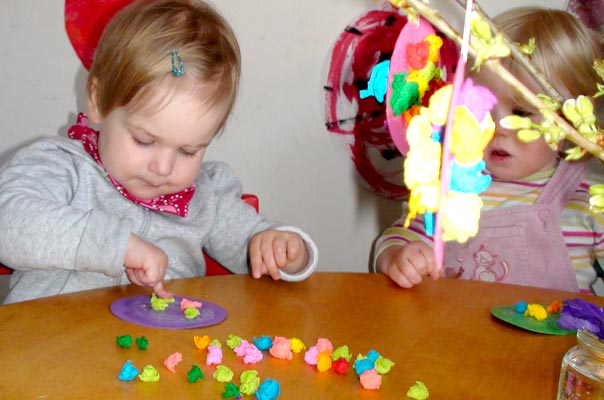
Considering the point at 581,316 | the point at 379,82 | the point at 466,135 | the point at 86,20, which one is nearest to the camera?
the point at 466,135

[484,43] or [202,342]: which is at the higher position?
[484,43]

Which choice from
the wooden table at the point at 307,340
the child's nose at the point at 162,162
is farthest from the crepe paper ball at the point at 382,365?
the child's nose at the point at 162,162

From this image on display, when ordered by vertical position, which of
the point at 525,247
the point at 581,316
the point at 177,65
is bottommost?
the point at 525,247

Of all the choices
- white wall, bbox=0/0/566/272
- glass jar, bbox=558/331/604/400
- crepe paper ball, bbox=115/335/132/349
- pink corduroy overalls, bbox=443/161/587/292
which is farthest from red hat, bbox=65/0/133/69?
glass jar, bbox=558/331/604/400

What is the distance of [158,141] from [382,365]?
50 centimetres

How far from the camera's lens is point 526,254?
4.16ft

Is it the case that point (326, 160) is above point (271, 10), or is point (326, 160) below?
below

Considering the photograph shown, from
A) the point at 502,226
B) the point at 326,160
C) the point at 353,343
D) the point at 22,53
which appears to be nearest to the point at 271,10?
the point at 326,160

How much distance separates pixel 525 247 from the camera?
1.27 metres

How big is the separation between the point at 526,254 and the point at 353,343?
698 millimetres

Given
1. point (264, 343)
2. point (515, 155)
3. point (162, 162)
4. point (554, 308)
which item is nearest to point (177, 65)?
point (162, 162)

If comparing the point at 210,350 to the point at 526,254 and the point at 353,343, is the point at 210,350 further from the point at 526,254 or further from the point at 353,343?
the point at 526,254

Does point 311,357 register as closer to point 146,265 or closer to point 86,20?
point 146,265

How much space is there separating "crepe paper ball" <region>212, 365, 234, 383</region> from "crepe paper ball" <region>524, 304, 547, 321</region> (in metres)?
0.38
